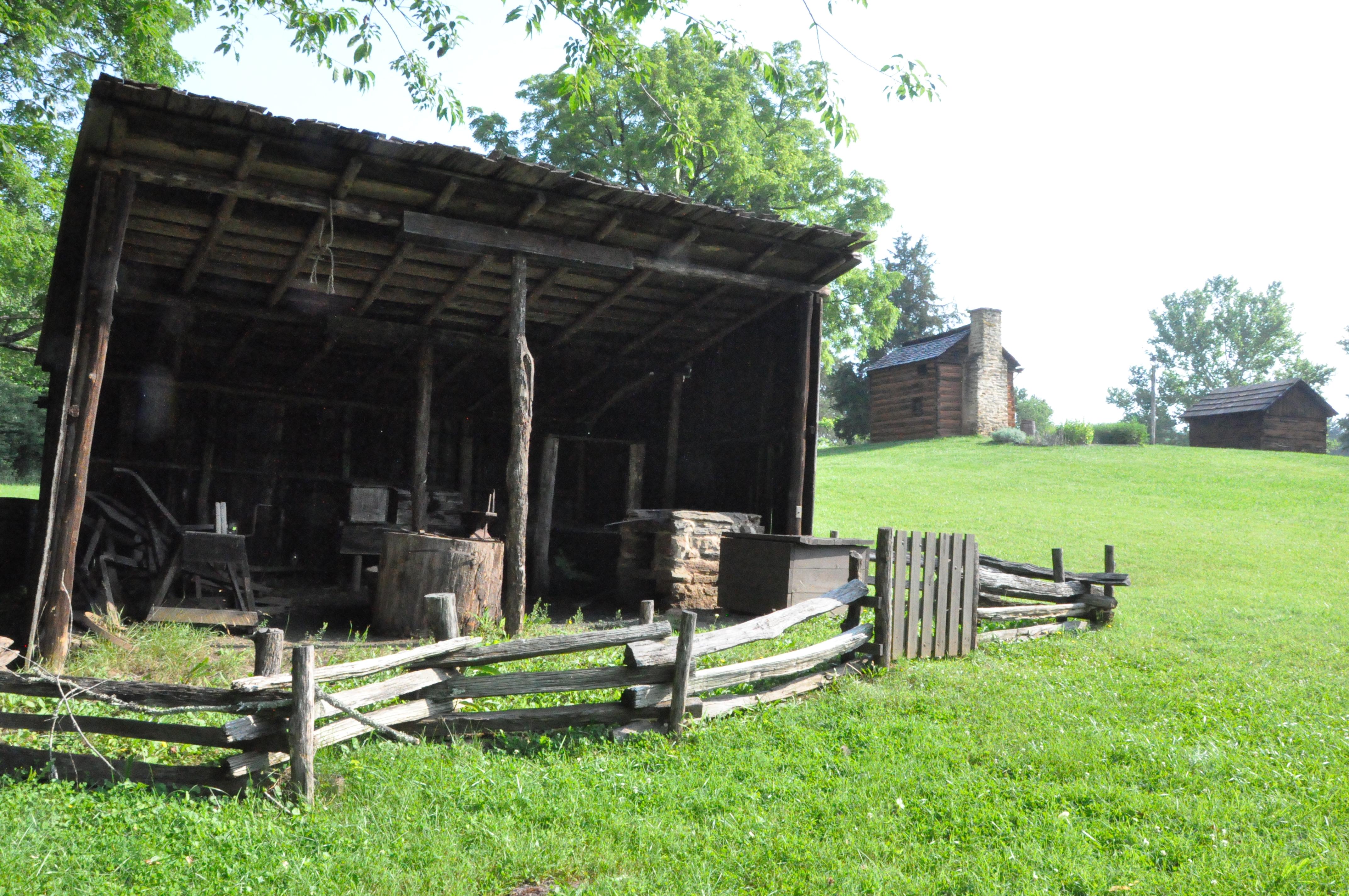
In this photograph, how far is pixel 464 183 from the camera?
795cm

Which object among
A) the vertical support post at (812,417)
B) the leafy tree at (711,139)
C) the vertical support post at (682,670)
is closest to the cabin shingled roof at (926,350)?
the leafy tree at (711,139)

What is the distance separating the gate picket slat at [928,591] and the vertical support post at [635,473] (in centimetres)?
575

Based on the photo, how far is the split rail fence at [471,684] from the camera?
4.30 meters

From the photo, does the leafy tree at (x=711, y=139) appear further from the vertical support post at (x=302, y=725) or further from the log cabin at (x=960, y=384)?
the vertical support post at (x=302, y=725)

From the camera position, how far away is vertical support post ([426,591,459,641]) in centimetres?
518

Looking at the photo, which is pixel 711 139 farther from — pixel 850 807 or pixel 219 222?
pixel 850 807

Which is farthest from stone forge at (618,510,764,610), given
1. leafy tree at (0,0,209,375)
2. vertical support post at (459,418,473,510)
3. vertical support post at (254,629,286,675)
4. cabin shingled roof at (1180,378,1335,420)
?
cabin shingled roof at (1180,378,1335,420)

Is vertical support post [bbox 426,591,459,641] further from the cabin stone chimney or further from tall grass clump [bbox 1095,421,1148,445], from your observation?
tall grass clump [bbox 1095,421,1148,445]

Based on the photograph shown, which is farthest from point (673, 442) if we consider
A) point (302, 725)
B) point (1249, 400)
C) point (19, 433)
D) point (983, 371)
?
point (1249, 400)

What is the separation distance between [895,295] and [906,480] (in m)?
25.7

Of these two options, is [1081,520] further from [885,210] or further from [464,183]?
[464,183]

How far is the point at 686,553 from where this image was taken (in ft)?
33.4

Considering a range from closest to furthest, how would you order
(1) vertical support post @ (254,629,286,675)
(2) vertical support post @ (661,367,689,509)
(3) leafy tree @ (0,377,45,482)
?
(1) vertical support post @ (254,629,286,675), (2) vertical support post @ (661,367,689,509), (3) leafy tree @ (0,377,45,482)

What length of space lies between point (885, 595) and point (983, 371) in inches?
1182
